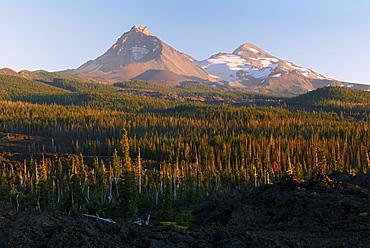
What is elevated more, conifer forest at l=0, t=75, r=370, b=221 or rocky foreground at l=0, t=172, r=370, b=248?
rocky foreground at l=0, t=172, r=370, b=248

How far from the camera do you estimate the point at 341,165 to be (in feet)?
313

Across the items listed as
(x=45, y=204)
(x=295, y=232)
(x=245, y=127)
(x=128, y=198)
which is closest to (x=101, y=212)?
(x=128, y=198)

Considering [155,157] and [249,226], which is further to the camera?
[155,157]

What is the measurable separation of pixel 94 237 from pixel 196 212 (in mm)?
22049

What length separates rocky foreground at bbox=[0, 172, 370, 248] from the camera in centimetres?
1706

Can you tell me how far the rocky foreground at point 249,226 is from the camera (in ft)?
56.0

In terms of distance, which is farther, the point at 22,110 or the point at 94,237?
the point at 22,110

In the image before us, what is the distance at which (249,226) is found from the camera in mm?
28078

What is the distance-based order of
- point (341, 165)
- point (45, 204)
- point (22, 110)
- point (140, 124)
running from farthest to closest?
Result: 1. point (22, 110)
2. point (140, 124)
3. point (341, 165)
4. point (45, 204)

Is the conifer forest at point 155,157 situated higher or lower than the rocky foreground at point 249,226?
lower

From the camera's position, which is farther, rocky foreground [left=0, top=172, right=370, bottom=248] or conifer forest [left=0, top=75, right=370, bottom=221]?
conifer forest [left=0, top=75, right=370, bottom=221]

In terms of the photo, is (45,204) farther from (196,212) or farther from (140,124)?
(140,124)

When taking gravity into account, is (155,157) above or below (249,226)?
below

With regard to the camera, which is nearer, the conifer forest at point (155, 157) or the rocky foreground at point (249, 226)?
the rocky foreground at point (249, 226)
